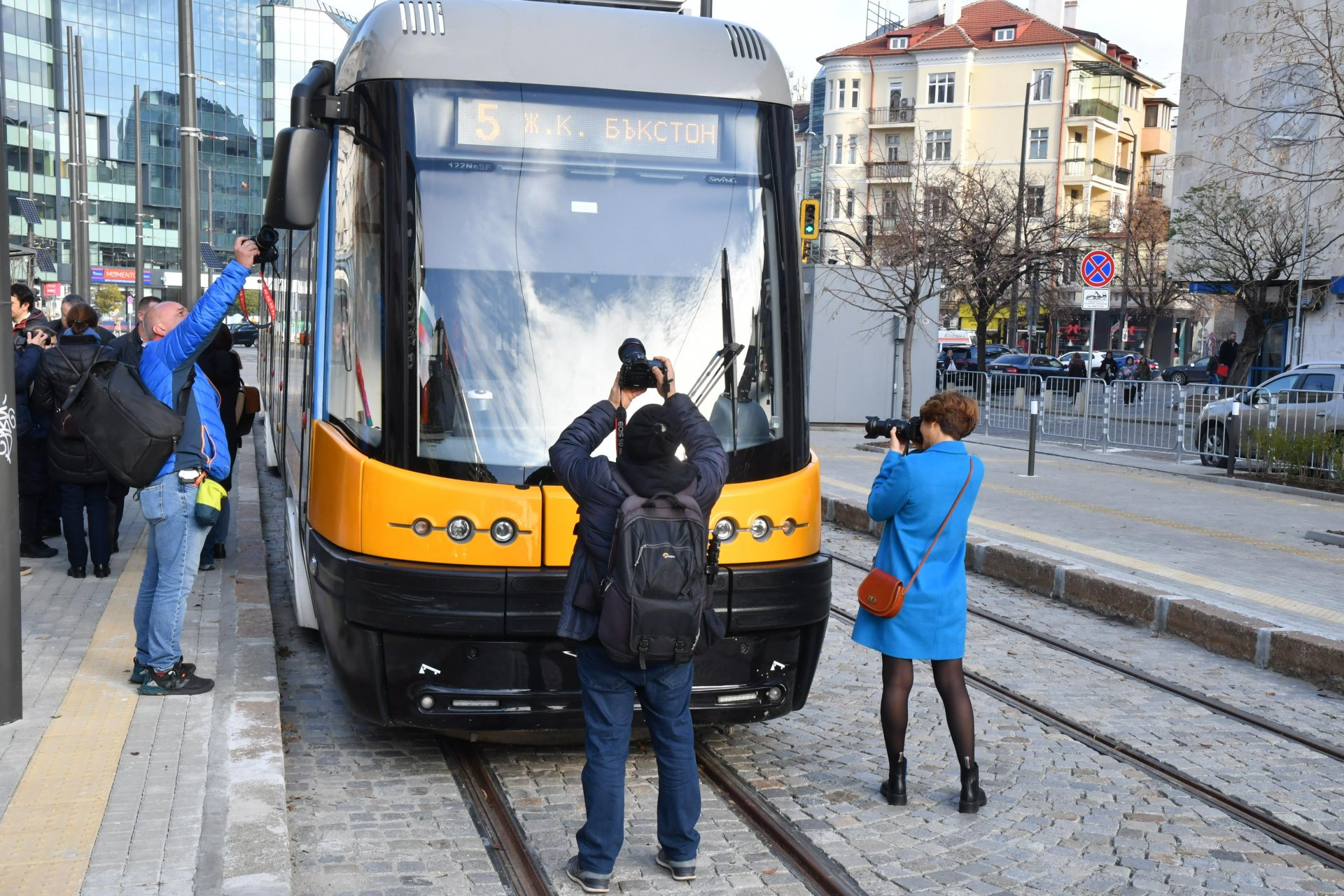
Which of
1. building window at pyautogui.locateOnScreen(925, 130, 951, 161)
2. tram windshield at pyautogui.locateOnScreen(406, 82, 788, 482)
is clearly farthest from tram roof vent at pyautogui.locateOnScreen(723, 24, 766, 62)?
building window at pyautogui.locateOnScreen(925, 130, 951, 161)

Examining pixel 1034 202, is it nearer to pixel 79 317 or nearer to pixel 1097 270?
pixel 1097 270

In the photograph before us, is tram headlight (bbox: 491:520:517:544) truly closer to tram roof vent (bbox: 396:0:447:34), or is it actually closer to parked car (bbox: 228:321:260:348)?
tram roof vent (bbox: 396:0:447:34)

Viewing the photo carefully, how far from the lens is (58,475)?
873 cm

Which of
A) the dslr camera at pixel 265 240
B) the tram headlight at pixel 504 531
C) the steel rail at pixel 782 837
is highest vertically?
the dslr camera at pixel 265 240

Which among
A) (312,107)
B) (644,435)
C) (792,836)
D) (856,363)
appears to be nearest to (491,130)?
(312,107)

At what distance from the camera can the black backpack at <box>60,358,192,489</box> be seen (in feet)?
19.0

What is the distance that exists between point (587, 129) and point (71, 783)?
3124mm

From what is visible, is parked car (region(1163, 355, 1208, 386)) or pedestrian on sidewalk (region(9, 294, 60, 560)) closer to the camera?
pedestrian on sidewalk (region(9, 294, 60, 560))

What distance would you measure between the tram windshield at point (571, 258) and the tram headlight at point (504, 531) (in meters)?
0.19

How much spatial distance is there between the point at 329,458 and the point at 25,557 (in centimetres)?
502

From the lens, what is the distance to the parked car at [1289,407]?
1622 cm

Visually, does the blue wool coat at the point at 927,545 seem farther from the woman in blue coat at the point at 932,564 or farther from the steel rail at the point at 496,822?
the steel rail at the point at 496,822

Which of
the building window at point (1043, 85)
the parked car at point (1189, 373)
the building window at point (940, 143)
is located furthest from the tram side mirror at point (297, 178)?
the building window at point (940, 143)

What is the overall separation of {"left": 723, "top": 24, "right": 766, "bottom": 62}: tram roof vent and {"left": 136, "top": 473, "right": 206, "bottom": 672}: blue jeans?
3033 millimetres
